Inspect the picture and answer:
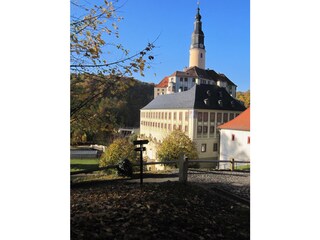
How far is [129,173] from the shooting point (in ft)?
5.64

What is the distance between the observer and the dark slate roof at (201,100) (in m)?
1.63

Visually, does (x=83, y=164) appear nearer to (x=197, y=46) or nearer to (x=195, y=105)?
(x=195, y=105)

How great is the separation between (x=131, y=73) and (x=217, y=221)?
1.09 meters

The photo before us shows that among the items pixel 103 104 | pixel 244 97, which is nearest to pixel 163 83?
pixel 103 104

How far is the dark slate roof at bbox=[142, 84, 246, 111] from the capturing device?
1627 millimetres

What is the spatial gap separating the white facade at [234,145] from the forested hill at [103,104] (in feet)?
1.87

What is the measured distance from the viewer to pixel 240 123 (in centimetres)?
164

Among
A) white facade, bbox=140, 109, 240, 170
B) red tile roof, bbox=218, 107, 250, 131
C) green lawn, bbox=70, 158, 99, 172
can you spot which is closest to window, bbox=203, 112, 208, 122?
white facade, bbox=140, 109, 240, 170

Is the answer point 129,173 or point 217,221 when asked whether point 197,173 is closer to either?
point 217,221
